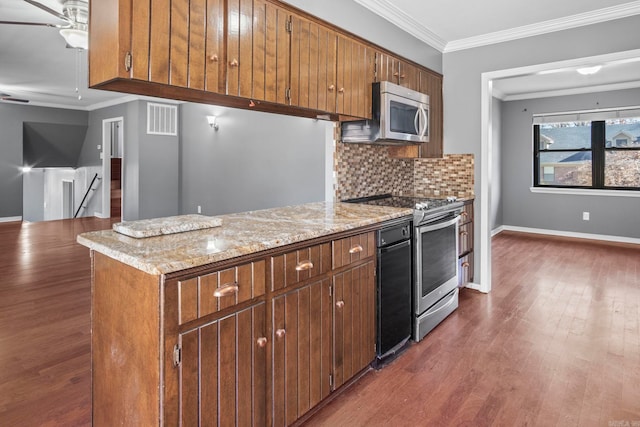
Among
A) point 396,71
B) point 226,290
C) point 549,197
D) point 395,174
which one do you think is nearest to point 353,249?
point 226,290

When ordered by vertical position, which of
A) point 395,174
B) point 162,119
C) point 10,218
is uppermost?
point 162,119

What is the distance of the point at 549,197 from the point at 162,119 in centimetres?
717

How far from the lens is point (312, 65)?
249 cm

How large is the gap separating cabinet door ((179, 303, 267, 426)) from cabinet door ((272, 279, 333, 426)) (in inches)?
3.5

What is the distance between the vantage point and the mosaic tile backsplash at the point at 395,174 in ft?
10.7

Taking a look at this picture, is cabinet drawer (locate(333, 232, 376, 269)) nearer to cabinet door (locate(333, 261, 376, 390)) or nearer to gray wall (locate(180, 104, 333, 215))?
cabinet door (locate(333, 261, 376, 390))

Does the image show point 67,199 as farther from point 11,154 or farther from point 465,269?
point 465,269

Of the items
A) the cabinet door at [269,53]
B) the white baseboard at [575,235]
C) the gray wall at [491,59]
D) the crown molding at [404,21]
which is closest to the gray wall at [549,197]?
the white baseboard at [575,235]

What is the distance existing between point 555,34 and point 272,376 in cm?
364

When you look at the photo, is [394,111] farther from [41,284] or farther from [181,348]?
[41,284]

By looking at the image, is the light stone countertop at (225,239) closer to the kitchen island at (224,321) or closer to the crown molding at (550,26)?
the kitchen island at (224,321)

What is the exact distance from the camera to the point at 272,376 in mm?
1658

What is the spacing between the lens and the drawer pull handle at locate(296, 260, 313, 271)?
176cm

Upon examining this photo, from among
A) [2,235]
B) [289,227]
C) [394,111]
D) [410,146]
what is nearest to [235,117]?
[410,146]
